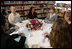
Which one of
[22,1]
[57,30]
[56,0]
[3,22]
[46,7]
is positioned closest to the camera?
[57,30]

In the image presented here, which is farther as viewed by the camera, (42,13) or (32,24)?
(42,13)

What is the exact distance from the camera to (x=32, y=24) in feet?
6.48

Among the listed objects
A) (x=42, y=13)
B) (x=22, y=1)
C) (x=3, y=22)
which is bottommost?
(x=42, y=13)

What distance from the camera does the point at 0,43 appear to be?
→ 1123mm

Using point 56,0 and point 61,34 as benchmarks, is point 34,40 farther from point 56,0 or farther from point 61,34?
point 56,0

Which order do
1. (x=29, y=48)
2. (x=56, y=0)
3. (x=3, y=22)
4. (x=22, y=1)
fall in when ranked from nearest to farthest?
(x=3, y=22)
(x=29, y=48)
(x=22, y=1)
(x=56, y=0)

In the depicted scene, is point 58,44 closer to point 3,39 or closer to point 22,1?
point 3,39

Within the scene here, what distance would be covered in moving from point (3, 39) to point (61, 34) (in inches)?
32.5

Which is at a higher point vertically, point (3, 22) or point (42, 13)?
point (3, 22)

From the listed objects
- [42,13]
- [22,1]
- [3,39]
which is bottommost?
[42,13]

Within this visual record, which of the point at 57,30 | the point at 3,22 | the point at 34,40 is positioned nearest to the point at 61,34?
the point at 57,30

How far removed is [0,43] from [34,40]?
2.10 ft

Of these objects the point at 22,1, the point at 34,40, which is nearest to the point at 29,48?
the point at 34,40

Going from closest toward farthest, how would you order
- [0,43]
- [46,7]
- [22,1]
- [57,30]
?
[0,43] → [57,30] → [22,1] → [46,7]
